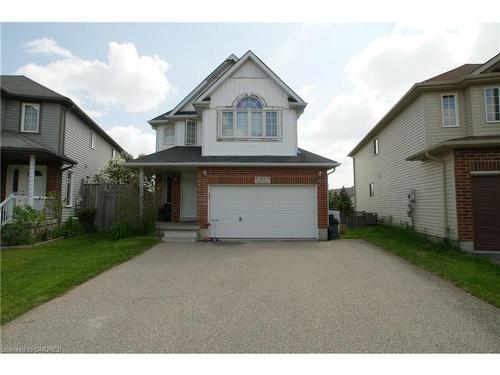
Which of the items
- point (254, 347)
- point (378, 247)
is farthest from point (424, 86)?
point (254, 347)

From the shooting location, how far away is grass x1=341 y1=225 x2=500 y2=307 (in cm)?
575

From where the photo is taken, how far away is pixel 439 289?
5770mm

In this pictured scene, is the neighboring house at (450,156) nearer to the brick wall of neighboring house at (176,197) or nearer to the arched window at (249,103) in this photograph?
the arched window at (249,103)

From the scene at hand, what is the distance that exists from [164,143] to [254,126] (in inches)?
258

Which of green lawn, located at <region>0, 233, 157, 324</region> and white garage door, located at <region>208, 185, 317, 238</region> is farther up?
white garage door, located at <region>208, 185, 317, 238</region>

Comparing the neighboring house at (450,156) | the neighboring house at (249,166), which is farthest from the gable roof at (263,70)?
the neighboring house at (450,156)

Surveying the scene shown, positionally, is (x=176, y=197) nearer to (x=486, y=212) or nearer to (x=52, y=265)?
(x=52, y=265)

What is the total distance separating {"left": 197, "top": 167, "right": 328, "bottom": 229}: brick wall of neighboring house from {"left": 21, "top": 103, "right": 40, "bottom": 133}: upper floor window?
29.4ft

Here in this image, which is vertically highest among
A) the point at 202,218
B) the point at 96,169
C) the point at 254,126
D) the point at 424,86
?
the point at 424,86

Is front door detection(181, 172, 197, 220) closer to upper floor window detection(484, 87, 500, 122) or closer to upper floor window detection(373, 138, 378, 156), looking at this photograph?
upper floor window detection(373, 138, 378, 156)

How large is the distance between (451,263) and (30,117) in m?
18.2

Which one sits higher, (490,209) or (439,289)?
(490,209)

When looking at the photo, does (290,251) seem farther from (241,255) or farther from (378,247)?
(378,247)

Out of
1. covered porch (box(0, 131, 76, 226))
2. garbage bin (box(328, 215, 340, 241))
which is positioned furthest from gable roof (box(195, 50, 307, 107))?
covered porch (box(0, 131, 76, 226))
